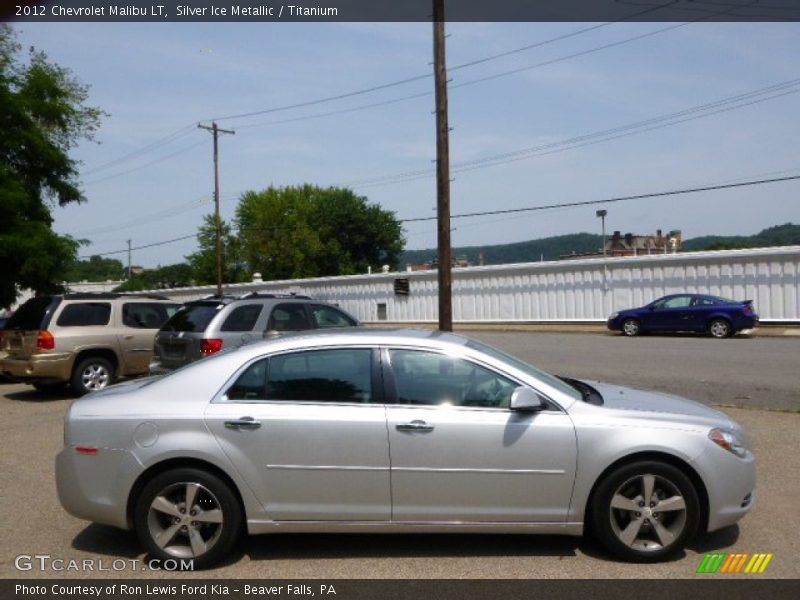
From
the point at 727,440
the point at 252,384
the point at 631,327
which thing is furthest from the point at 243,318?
the point at 631,327

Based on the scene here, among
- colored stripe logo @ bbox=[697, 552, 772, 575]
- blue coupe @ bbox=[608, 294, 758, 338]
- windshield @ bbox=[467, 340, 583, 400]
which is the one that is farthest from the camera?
blue coupe @ bbox=[608, 294, 758, 338]

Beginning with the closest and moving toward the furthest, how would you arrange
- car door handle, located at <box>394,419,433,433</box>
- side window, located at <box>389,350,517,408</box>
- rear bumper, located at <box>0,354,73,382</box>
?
car door handle, located at <box>394,419,433,433</box> < side window, located at <box>389,350,517,408</box> < rear bumper, located at <box>0,354,73,382</box>

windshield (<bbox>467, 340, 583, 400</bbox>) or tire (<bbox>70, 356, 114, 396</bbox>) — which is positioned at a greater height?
windshield (<bbox>467, 340, 583, 400</bbox>)

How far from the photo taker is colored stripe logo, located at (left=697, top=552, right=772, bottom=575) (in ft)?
16.5

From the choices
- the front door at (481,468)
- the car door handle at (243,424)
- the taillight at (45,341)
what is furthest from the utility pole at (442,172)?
the car door handle at (243,424)

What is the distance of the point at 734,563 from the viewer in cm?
513

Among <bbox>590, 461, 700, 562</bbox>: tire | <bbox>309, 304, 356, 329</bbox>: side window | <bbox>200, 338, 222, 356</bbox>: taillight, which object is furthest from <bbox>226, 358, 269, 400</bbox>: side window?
<bbox>309, 304, 356, 329</bbox>: side window

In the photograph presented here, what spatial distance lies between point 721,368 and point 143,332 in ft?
36.3

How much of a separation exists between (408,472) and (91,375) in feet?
32.6

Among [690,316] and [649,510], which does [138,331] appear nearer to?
[649,510]

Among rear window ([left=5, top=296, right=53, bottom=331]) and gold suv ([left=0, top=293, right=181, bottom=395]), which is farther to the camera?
rear window ([left=5, top=296, right=53, bottom=331])

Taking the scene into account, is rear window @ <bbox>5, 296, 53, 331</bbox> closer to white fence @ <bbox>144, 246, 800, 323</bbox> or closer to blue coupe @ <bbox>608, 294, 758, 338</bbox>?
blue coupe @ <bbox>608, 294, 758, 338</bbox>

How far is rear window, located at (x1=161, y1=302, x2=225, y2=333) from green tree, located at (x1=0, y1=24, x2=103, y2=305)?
7963 millimetres

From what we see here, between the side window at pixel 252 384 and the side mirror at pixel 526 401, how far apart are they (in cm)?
163
